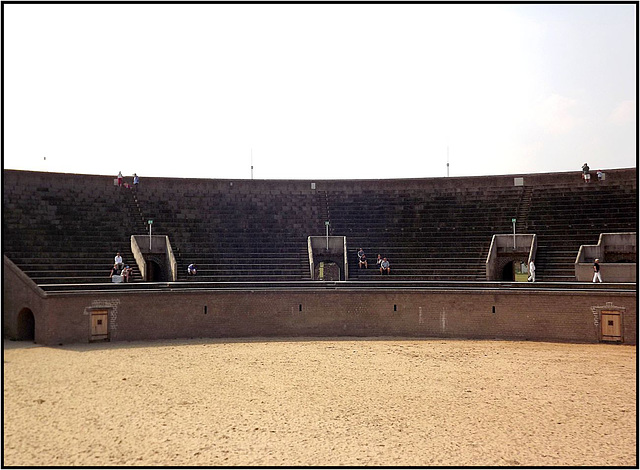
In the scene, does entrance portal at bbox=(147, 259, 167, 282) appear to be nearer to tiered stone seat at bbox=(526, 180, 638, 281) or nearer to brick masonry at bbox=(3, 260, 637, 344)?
brick masonry at bbox=(3, 260, 637, 344)

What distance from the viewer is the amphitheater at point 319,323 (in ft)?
39.7

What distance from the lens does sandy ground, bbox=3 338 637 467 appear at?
11.2 meters

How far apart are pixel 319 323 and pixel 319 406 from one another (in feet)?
35.1

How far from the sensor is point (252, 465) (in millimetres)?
10602

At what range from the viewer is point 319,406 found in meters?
14.2

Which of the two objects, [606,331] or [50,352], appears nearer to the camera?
[50,352]

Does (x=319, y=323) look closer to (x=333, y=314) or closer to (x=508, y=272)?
(x=333, y=314)

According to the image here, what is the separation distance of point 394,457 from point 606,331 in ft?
49.7

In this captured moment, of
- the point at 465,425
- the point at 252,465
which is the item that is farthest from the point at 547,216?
the point at 252,465

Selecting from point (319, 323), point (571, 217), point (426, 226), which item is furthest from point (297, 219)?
point (571, 217)

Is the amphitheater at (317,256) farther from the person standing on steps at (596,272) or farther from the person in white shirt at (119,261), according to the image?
the person in white shirt at (119,261)

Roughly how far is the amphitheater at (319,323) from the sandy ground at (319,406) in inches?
3.0

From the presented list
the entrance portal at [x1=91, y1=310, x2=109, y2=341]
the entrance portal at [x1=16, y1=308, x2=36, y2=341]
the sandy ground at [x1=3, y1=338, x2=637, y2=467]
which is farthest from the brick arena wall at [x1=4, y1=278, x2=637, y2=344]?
the sandy ground at [x1=3, y1=338, x2=637, y2=467]

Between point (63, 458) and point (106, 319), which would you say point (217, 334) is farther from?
point (63, 458)
